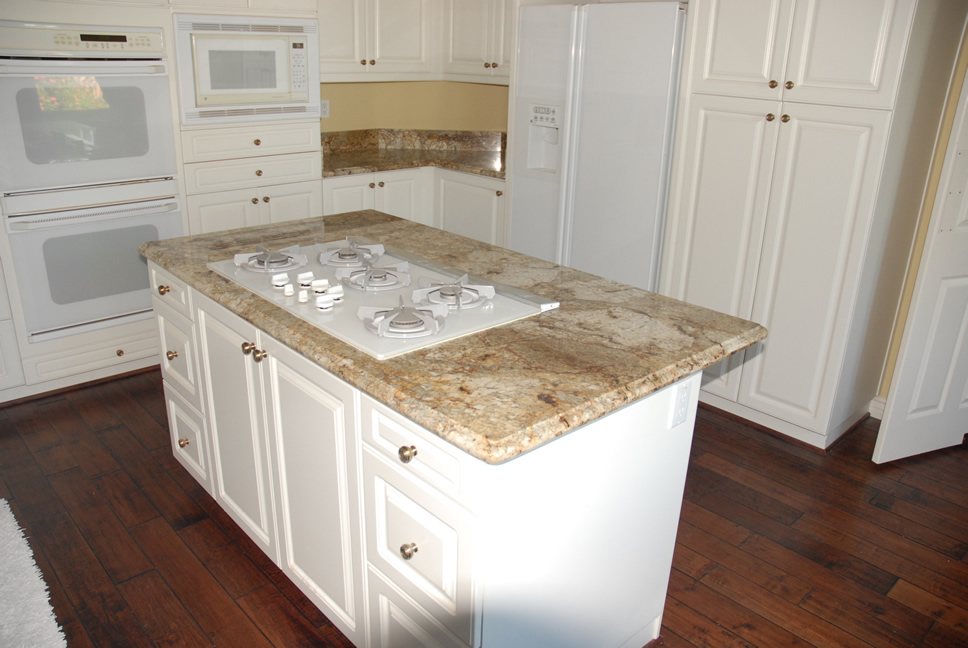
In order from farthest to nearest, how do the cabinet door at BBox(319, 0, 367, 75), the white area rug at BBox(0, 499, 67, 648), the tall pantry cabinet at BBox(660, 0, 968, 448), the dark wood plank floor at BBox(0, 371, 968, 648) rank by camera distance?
1. the cabinet door at BBox(319, 0, 367, 75)
2. the tall pantry cabinet at BBox(660, 0, 968, 448)
3. the dark wood plank floor at BBox(0, 371, 968, 648)
4. the white area rug at BBox(0, 499, 67, 648)

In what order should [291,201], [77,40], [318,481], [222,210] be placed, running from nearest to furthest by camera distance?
[318,481]
[77,40]
[222,210]
[291,201]

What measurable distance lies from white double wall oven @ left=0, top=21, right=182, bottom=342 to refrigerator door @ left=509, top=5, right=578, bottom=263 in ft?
5.52

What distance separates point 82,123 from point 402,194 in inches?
71.1

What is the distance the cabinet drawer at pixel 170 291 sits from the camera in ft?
7.38

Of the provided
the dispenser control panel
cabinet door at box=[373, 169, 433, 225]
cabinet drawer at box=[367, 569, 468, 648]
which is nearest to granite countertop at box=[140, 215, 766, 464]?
cabinet drawer at box=[367, 569, 468, 648]

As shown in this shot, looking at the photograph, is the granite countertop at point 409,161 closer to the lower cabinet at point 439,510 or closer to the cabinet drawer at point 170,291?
the cabinet drawer at point 170,291

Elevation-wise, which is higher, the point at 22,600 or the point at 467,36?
the point at 467,36

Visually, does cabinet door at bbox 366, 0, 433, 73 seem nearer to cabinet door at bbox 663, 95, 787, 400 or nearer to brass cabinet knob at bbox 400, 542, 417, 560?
cabinet door at bbox 663, 95, 787, 400

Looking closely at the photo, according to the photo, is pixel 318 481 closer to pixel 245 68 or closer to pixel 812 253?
pixel 812 253

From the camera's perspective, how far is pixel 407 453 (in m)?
1.45

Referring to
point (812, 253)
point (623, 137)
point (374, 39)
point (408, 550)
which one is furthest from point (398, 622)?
point (374, 39)

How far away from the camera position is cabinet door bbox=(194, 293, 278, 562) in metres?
2.01

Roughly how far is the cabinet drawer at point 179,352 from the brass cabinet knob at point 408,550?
1.10 meters

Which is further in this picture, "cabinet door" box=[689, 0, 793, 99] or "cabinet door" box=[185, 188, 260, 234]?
"cabinet door" box=[185, 188, 260, 234]
